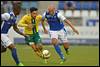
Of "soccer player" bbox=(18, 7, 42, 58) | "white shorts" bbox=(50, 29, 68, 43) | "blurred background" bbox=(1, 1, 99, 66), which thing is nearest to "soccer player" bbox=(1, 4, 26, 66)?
"soccer player" bbox=(18, 7, 42, 58)

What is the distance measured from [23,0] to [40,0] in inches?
97.0

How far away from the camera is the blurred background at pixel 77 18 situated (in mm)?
31906

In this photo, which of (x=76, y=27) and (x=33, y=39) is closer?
(x=33, y=39)

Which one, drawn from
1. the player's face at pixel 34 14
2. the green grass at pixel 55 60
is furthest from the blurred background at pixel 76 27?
the player's face at pixel 34 14

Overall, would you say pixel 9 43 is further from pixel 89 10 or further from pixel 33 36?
pixel 89 10

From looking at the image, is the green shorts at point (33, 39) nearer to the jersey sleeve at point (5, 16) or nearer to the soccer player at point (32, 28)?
the soccer player at point (32, 28)

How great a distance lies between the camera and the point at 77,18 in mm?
37719

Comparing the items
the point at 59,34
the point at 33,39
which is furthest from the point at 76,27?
the point at 33,39

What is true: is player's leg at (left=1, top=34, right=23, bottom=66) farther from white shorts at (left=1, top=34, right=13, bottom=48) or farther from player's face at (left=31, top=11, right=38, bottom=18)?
player's face at (left=31, top=11, right=38, bottom=18)

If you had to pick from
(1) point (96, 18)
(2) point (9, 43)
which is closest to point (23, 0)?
(1) point (96, 18)

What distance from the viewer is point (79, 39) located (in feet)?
106

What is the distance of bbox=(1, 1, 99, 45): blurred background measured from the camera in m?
31.9

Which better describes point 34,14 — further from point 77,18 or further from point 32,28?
point 77,18

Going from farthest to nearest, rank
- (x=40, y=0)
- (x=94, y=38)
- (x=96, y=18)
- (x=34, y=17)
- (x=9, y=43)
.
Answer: (x=40, y=0), (x=96, y=18), (x=94, y=38), (x=34, y=17), (x=9, y=43)
